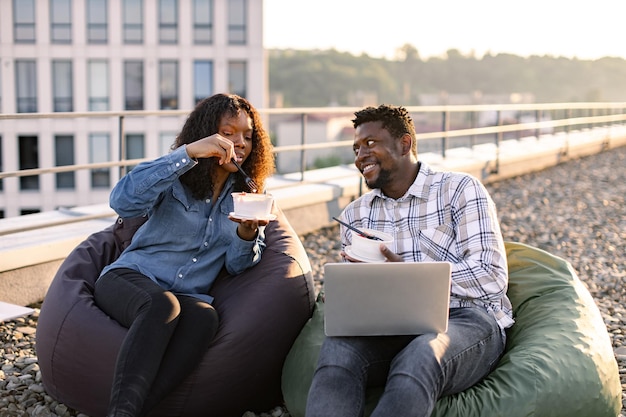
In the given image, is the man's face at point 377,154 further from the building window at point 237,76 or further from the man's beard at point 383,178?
the building window at point 237,76

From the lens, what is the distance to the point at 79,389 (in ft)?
9.23

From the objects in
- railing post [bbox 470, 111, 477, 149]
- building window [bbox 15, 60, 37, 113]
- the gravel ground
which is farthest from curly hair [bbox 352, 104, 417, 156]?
building window [bbox 15, 60, 37, 113]

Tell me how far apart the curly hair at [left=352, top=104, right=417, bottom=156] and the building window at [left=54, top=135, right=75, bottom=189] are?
2916 centimetres

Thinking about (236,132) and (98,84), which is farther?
(98,84)

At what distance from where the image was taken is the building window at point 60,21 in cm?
3097

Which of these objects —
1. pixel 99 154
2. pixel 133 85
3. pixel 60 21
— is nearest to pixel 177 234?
pixel 133 85

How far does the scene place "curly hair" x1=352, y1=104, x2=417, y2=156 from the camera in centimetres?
288

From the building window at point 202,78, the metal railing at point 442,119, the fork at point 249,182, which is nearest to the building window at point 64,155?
the building window at point 202,78

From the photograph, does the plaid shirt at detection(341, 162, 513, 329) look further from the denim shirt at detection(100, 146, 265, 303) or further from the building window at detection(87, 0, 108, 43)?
the building window at detection(87, 0, 108, 43)

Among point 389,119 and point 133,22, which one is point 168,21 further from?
point 389,119

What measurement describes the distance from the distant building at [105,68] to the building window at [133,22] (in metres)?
0.04

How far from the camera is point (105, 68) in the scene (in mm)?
31094

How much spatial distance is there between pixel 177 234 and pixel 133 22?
29.5 m

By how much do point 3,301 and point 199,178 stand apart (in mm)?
1538
